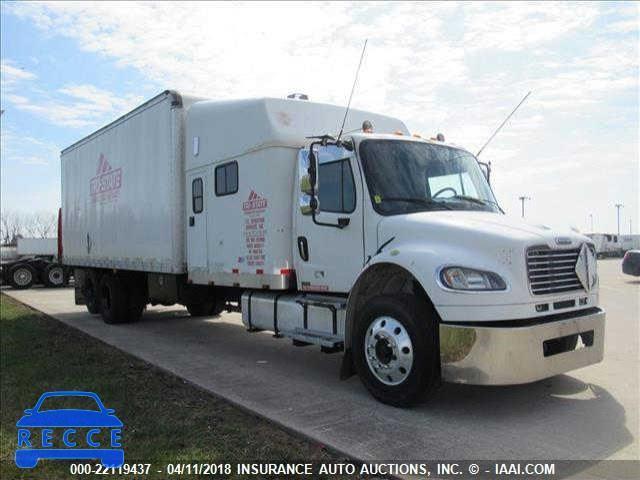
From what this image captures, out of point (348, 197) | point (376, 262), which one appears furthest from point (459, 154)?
point (376, 262)

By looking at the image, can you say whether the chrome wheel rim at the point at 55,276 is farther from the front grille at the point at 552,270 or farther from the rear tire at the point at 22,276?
the front grille at the point at 552,270

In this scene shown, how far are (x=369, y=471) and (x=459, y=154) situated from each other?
403cm

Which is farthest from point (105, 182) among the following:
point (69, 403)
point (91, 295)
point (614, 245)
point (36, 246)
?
point (614, 245)

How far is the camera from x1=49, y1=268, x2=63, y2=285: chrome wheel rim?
26.9m

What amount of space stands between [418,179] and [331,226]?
1.06m

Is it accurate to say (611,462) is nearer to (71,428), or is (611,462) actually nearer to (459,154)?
(459,154)

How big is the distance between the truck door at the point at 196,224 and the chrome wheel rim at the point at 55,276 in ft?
66.8

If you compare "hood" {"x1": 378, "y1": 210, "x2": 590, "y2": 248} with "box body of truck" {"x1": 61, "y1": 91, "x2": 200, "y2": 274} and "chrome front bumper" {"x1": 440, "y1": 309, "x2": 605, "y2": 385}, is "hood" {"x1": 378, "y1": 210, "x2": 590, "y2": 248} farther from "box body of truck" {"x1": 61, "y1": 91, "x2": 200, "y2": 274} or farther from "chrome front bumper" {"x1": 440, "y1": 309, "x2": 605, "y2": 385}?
"box body of truck" {"x1": 61, "y1": 91, "x2": 200, "y2": 274}

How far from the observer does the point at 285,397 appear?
6047 mm

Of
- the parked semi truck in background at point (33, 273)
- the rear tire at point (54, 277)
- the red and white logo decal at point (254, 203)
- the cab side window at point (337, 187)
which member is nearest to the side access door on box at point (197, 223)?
the red and white logo decal at point (254, 203)

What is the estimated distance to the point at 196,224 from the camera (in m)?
9.03

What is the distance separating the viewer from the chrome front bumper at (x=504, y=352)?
490 cm

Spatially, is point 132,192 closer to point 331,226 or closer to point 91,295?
point 91,295

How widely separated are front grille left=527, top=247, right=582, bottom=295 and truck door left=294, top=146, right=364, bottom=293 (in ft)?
5.86
